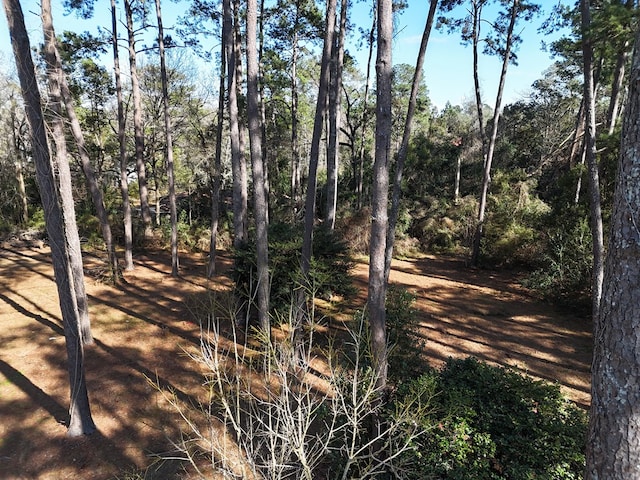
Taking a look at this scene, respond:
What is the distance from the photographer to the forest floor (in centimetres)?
444

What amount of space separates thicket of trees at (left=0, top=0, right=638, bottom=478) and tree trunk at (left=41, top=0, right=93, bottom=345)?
42 millimetres

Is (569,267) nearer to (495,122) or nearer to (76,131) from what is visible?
(495,122)

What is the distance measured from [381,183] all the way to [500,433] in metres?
2.88

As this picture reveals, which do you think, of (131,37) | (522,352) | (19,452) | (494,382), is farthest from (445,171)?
(19,452)

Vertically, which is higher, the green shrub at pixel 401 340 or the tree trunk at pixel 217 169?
the tree trunk at pixel 217 169

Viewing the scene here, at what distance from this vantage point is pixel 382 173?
161 inches

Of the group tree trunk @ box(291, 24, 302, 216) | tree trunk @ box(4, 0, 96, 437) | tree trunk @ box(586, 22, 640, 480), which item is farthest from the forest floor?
tree trunk @ box(291, 24, 302, 216)

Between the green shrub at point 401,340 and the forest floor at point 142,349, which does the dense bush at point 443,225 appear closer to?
the forest floor at point 142,349

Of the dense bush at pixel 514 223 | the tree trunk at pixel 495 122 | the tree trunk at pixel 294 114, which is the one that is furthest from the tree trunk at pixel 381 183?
the tree trunk at pixel 294 114

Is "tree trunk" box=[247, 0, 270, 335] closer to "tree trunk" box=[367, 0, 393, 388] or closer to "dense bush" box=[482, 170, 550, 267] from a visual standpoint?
"tree trunk" box=[367, 0, 393, 388]

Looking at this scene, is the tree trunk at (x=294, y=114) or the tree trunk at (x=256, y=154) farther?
the tree trunk at (x=294, y=114)

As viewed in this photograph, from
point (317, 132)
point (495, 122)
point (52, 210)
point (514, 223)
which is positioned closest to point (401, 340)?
point (317, 132)

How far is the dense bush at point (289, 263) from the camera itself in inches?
286

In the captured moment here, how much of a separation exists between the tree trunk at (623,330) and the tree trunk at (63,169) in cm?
690
